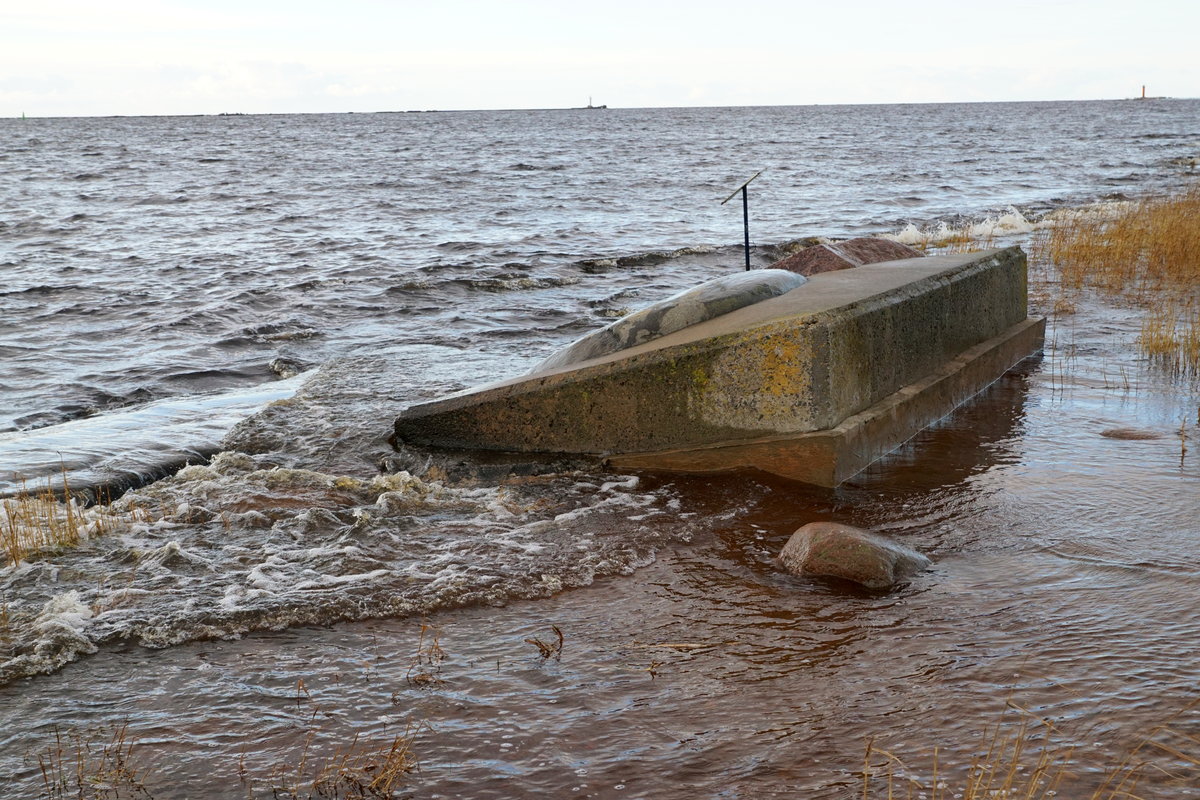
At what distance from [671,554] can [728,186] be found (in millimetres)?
30073

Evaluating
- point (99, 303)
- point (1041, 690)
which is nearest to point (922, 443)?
point (1041, 690)

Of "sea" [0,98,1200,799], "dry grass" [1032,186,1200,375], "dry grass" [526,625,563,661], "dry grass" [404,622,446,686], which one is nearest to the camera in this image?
"sea" [0,98,1200,799]

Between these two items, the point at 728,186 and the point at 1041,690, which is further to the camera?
the point at 728,186

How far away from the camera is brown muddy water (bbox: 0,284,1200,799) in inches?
113

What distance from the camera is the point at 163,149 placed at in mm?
63750

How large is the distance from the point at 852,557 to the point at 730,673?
3.14 feet

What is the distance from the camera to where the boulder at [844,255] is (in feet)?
30.1

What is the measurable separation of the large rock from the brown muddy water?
91 millimetres

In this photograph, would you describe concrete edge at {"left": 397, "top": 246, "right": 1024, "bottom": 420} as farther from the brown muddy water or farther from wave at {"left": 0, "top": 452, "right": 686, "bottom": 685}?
the brown muddy water

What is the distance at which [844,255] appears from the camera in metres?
9.31

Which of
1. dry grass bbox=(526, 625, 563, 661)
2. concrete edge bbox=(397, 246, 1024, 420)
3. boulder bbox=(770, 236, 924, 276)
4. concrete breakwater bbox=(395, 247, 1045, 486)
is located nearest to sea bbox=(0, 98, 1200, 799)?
dry grass bbox=(526, 625, 563, 661)

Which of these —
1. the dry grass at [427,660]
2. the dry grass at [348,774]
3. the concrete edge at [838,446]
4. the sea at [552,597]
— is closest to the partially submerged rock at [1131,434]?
the sea at [552,597]

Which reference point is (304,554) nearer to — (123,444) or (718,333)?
(718,333)

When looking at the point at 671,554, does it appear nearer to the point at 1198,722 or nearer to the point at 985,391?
the point at 1198,722
